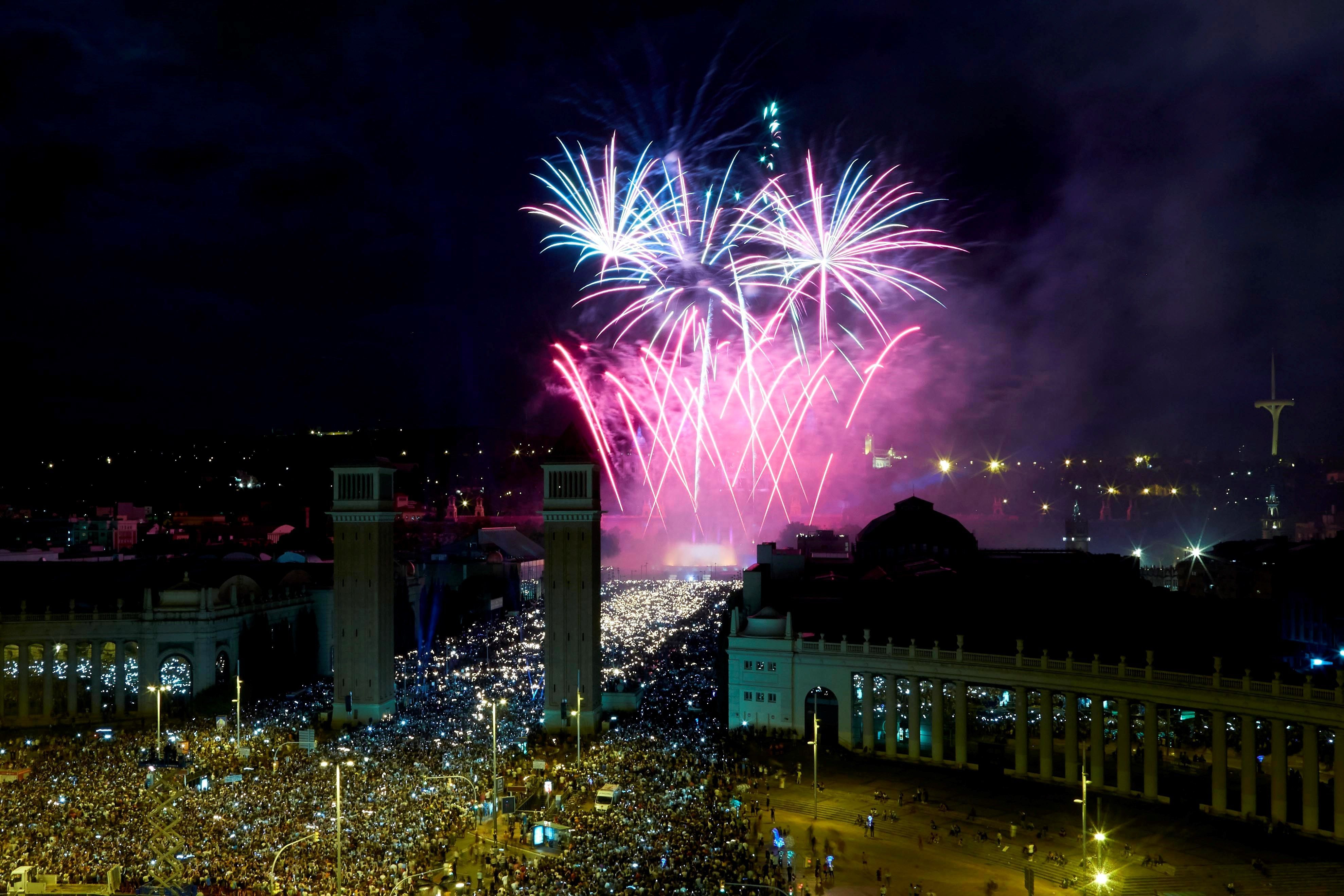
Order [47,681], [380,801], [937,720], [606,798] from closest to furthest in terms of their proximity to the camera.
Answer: [380,801] < [606,798] < [937,720] < [47,681]

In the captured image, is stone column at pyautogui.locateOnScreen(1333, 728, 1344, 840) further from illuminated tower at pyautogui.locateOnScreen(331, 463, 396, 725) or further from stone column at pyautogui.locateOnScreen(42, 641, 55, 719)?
stone column at pyautogui.locateOnScreen(42, 641, 55, 719)

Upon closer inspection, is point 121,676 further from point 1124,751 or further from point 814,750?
point 1124,751

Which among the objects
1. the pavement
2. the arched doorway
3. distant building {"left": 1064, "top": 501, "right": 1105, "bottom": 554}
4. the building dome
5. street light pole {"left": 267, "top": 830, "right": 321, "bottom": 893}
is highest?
the building dome

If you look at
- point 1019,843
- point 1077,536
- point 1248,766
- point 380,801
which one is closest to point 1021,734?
point 1248,766

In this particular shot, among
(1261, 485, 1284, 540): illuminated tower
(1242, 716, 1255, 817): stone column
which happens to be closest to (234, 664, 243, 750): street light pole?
(1242, 716, 1255, 817): stone column

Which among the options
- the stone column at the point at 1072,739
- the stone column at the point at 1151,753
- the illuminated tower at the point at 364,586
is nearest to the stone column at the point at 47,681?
the illuminated tower at the point at 364,586
